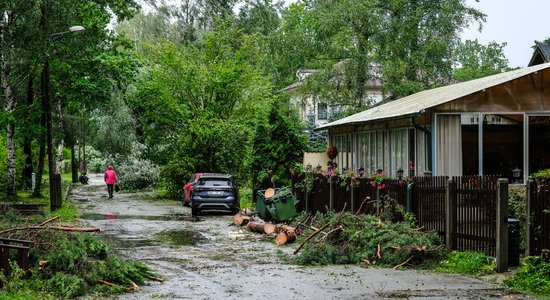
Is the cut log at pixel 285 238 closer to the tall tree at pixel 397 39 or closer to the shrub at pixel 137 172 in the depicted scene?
the tall tree at pixel 397 39

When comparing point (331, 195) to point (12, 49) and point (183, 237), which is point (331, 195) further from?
point (12, 49)

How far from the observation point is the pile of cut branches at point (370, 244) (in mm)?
14055

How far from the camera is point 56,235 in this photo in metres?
12.8

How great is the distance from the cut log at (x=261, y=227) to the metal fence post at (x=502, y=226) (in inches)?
330

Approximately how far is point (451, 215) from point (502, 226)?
1.72 meters

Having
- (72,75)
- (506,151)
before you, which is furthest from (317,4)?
(506,151)

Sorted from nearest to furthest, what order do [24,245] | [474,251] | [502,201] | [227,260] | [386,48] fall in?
1. [24,245]
2. [502,201]
3. [474,251]
4. [227,260]
5. [386,48]

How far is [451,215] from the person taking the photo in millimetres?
14445

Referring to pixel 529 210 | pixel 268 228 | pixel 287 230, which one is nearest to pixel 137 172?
pixel 268 228

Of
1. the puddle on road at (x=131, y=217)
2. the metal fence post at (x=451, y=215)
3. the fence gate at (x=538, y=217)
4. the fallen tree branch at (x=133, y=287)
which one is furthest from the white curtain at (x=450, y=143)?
the fallen tree branch at (x=133, y=287)

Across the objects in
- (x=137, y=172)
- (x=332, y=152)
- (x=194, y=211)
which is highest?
(x=332, y=152)

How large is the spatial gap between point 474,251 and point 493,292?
2840 mm

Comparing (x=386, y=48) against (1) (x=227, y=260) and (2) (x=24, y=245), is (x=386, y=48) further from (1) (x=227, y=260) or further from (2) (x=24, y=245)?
(2) (x=24, y=245)

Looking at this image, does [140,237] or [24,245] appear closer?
[24,245]
